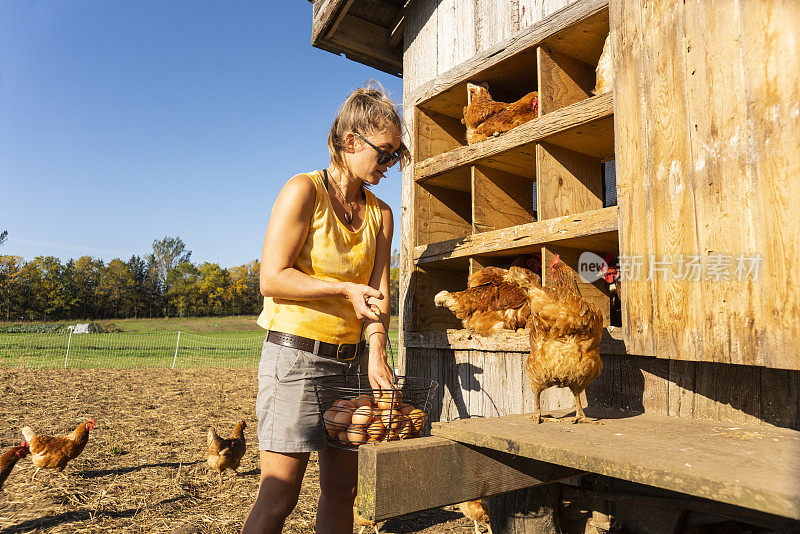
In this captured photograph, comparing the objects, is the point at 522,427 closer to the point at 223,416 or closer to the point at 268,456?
the point at 268,456

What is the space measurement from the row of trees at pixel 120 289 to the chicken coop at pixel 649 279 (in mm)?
49355

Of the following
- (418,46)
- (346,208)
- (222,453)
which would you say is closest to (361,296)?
(346,208)

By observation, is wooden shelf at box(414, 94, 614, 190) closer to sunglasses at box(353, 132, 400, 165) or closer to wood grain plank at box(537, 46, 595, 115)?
wood grain plank at box(537, 46, 595, 115)

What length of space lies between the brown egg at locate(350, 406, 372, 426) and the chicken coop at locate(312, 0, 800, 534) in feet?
0.65

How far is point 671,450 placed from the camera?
138 cm

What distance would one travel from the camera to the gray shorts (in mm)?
1940

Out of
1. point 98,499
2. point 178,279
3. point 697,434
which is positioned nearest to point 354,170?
point 697,434

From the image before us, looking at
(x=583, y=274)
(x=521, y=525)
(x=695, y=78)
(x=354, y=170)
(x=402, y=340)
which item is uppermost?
(x=695, y=78)

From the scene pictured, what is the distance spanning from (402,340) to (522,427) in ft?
6.02

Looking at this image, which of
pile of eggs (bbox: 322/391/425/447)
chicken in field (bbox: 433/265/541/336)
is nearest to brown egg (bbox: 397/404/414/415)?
pile of eggs (bbox: 322/391/425/447)

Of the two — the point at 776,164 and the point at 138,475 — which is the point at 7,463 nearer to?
the point at 138,475

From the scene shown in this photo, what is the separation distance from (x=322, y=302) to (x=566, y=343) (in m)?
1.01

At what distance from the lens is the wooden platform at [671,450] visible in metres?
1.07

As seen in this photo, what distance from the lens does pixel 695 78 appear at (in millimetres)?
1664
